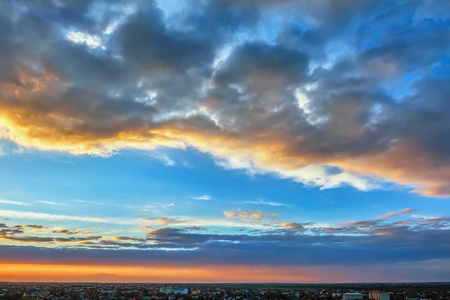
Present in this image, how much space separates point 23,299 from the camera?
10556 cm

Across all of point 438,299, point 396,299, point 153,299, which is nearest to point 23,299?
point 153,299

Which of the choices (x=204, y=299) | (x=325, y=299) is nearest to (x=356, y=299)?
(x=325, y=299)

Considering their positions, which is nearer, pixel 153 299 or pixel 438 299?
pixel 438 299

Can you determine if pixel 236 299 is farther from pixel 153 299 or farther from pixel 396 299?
pixel 396 299

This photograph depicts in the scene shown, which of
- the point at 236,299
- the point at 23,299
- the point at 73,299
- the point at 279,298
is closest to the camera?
the point at 23,299

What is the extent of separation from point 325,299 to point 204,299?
148 ft

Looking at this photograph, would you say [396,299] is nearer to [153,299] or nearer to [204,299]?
[204,299]

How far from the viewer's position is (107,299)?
132 m

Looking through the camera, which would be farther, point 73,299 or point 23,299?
point 73,299

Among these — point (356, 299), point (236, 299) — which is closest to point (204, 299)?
point (236, 299)

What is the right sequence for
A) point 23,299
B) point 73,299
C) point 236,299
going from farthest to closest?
1. point 236,299
2. point 73,299
3. point 23,299

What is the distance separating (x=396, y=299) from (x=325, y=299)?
2769 centimetres

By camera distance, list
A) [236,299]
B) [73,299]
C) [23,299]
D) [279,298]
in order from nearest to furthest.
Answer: [23,299]
[73,299]
[236,299]
[279,298]

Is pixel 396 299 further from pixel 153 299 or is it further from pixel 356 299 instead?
pixel 153 299
